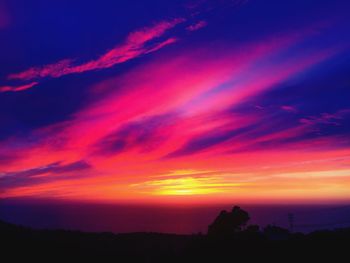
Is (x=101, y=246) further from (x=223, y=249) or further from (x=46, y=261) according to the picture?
(x=223, y=249)

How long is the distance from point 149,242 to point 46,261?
11681 mm

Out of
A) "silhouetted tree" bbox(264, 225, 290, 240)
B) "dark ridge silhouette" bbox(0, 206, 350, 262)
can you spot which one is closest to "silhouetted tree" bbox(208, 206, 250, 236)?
"dark ridge silhouette" bbox(0, 206, 350, 262)

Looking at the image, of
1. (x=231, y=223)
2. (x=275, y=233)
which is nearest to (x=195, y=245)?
(x=231, y=223)

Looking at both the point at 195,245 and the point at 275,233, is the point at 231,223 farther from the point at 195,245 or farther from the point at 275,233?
the point at 195,245

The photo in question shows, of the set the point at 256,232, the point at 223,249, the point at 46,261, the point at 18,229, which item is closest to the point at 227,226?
the point at 256,232

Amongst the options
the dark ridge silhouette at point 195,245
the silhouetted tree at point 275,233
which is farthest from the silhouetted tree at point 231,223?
the silhouetted tree at point 275,233

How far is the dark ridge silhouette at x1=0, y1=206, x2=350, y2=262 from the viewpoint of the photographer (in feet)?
85.8

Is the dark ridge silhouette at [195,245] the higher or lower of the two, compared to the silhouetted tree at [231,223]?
lower

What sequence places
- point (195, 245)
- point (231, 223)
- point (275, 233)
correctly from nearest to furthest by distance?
point (195, 245) < point (275, 233) < point (231, 223)

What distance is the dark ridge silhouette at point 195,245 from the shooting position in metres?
26.1

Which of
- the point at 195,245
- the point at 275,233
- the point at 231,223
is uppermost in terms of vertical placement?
the point at 231,223

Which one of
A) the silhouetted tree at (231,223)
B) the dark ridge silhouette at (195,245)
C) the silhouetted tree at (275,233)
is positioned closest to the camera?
the dark ridge silhouette at (195,245)

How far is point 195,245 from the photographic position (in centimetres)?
3000

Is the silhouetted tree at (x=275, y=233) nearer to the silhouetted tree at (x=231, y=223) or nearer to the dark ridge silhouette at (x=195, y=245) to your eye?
the dark ridge silhouette at (x=195, y=245)
